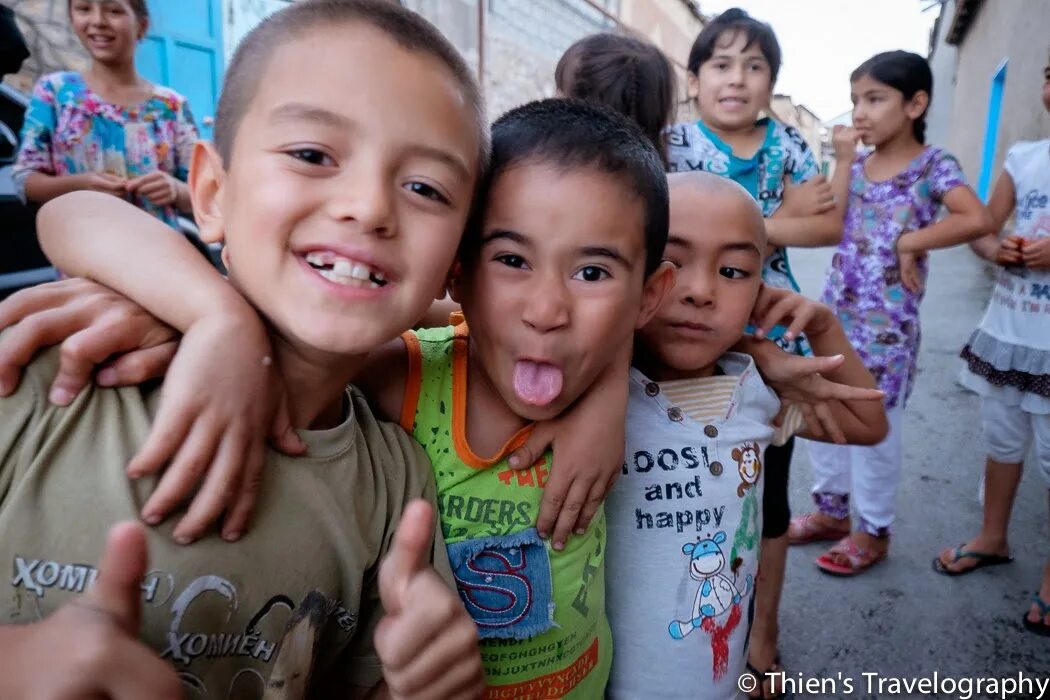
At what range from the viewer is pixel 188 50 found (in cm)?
566

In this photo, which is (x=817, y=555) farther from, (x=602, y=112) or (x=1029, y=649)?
(x=602, y=112)

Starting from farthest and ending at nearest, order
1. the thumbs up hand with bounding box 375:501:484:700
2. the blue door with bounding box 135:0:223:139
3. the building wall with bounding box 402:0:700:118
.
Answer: the building wall with bounding box 402:0:700:118
the blue door with bounding box 135:0:223:139
the thumbs up hand with bounding box 375:501:484:700

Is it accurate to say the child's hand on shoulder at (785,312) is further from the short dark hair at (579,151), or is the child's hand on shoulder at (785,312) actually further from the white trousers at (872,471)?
the white trousers at (872,471)

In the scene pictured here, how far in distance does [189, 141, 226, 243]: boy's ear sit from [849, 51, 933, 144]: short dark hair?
2637 millimetres

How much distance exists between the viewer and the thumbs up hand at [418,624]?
72cm

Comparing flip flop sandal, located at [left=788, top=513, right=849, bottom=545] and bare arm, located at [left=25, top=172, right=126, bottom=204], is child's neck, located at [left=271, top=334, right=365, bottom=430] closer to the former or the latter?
bare arm, located at [left=25, top=172, right=126, bottom=204]

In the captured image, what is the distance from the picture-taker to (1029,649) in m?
2.20

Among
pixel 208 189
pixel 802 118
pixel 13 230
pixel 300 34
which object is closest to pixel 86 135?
pixel 13 230

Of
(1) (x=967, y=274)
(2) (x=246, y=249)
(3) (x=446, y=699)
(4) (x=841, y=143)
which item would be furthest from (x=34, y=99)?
(1) (x=967, y=274)

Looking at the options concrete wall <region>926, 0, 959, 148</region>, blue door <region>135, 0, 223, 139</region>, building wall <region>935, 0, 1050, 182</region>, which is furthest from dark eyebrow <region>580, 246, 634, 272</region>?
concrete wall <region>926, 0, 959, 148</region>

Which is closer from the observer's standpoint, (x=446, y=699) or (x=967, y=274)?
(x=446, y=699)

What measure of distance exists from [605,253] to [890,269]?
2000 millimetres

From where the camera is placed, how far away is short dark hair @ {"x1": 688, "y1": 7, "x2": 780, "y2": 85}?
212cm

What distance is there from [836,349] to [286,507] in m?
1.19
